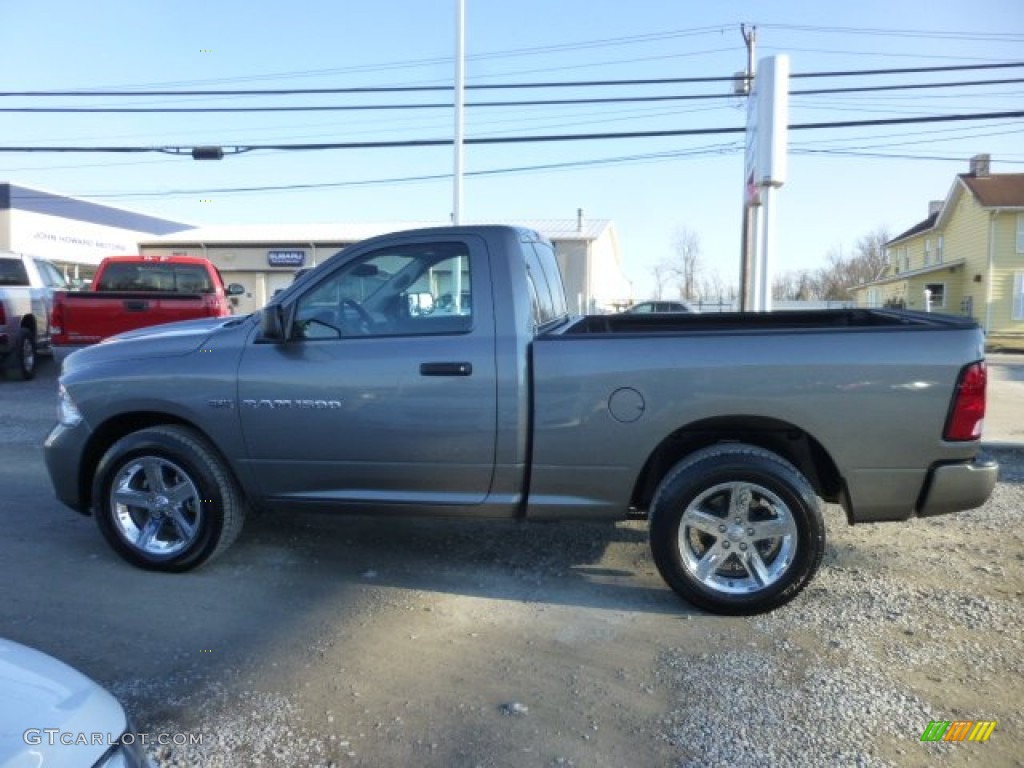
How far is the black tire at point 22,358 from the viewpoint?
12.7 meters

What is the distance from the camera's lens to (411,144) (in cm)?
1789

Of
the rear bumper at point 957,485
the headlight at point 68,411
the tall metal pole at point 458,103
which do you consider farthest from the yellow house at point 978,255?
the headlight at point 68,411

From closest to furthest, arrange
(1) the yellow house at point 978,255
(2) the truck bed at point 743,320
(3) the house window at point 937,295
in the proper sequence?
(2) the truck bed at point 743,320
(1) the yellow house at point 978,255
(3) the house window at point 937,295

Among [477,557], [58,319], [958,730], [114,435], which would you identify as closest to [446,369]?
[477,557]

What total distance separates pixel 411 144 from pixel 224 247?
20.7 m

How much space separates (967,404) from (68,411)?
4.72m

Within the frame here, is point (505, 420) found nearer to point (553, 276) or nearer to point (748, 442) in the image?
point (748, 442)

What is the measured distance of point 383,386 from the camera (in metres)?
4.11

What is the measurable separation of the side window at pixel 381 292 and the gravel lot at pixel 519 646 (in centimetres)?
143

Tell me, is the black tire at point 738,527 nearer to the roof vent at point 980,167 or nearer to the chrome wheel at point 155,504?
the chrome wheel at point 155,504

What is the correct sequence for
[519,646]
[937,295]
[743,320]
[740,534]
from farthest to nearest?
[937,295] → [743,320] → [740,534] → [519,646]

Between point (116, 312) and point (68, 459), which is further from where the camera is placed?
point (116, 312)

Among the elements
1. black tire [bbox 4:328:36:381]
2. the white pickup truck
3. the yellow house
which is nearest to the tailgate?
the white pickup truck

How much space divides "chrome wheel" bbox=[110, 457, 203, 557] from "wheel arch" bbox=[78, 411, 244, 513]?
0.22 meters
